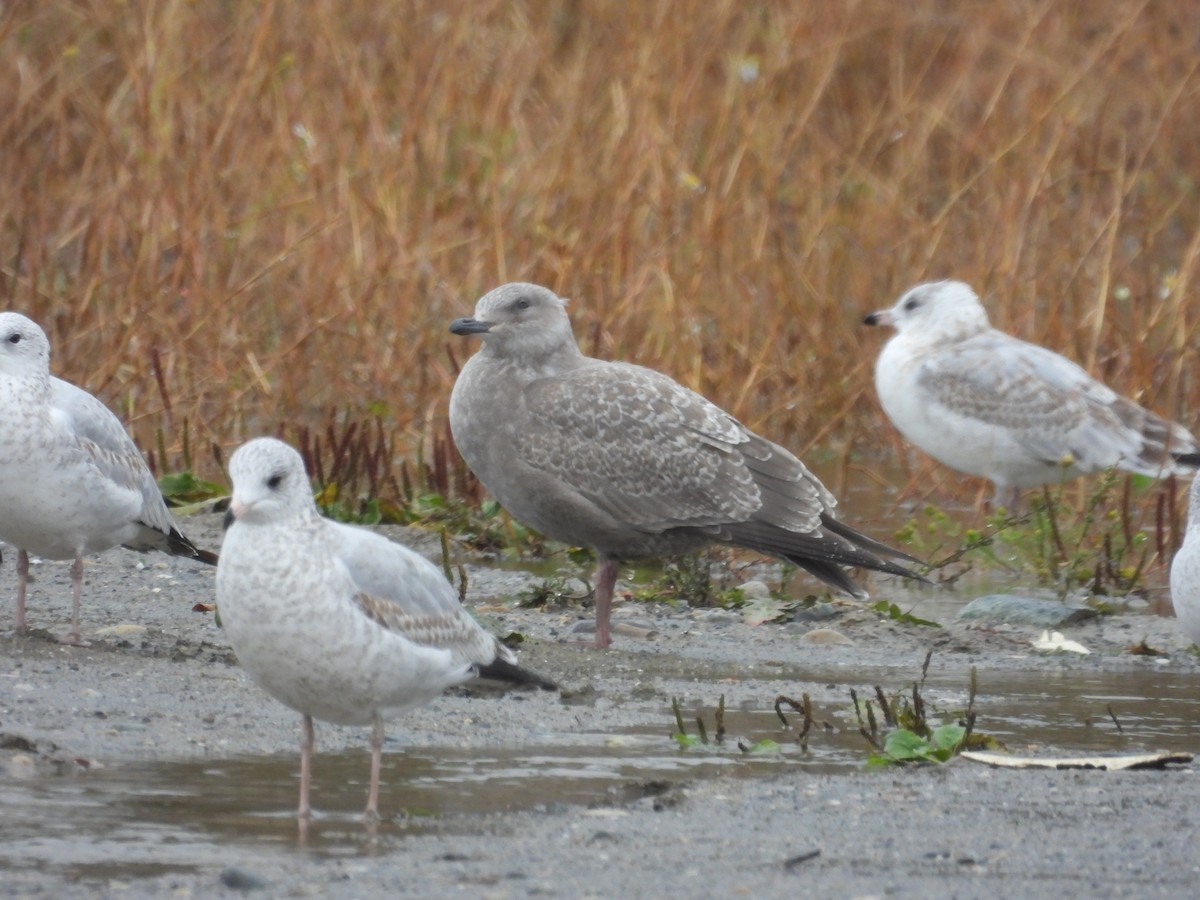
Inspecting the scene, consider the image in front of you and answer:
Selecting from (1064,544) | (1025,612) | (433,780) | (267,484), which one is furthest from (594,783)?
(1064,544)

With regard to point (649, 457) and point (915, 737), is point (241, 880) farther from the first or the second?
point (649, 457)

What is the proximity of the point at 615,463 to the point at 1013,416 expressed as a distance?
10.4 feet

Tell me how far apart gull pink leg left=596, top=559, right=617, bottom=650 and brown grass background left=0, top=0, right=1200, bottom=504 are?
2.57 m

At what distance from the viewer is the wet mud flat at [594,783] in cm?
390

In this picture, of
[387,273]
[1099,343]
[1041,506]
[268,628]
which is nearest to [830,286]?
[1099,343]

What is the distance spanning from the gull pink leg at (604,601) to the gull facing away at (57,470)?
4.85 feet

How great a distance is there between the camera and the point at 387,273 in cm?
1034

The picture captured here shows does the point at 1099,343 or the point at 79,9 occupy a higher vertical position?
the point at 79,9

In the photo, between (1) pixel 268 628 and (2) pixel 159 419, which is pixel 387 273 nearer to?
(2) pixel 159 419

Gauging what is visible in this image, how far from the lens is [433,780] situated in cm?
481

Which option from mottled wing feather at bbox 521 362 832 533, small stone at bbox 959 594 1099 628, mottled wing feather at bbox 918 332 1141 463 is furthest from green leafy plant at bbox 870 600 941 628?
mottled wing feather at bbox 918 332 1141 463

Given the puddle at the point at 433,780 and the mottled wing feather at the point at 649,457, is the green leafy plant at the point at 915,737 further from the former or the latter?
the mottled wing feather at the point at 649,457

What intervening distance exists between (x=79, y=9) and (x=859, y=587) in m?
7.13

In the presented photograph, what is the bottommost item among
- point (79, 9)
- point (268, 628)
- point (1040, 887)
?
point (1040, 887)
